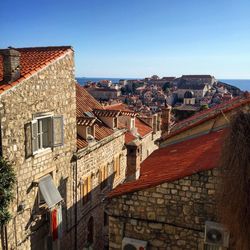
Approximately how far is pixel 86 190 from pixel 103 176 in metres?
1.98

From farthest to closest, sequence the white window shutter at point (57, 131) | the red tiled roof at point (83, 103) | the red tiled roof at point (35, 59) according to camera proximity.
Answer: the red tiled roof at point (83, 103) → the white window shutter at point (57, 131) → the red tiled roof at point (35, 59)

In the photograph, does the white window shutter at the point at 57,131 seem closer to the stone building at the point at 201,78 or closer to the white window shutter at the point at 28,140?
the white window shutter at the point at 28,140

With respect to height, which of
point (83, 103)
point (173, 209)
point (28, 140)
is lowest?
point (173, 209)

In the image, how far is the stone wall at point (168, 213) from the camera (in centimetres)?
668

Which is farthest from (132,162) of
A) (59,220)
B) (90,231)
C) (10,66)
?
(10,66)

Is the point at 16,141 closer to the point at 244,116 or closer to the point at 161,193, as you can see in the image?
the point at 161,193

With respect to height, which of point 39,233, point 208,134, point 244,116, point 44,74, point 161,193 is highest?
point 44,74

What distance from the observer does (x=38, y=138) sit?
993 cm

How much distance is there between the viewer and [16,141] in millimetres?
8711

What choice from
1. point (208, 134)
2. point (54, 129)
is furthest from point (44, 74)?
point (208, 134)

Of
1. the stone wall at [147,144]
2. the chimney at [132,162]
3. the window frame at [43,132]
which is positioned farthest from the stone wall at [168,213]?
the stone wall at [147,144]

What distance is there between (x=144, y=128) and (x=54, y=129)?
50.6ft

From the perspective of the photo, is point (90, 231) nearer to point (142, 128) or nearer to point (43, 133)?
point (43, 133)

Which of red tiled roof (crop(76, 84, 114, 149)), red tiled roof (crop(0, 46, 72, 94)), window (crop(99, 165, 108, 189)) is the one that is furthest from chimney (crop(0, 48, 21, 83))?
window (crop(99, 165, 108, 189))
